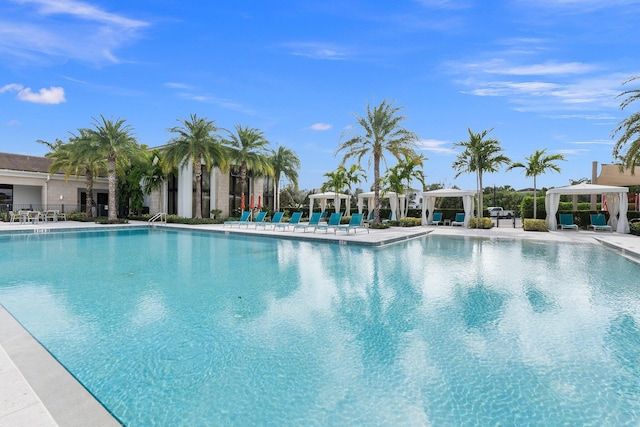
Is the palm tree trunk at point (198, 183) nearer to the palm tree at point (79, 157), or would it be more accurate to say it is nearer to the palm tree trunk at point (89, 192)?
the palm tree at point (79, 157)

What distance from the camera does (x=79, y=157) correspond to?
2302 cm

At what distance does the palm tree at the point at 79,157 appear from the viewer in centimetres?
2288

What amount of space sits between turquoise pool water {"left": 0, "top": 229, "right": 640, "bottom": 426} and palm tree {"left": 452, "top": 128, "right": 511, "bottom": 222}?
48.8 ft

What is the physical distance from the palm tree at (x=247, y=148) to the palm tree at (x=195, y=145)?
1772 mm

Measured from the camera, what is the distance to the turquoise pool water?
2.84 meters

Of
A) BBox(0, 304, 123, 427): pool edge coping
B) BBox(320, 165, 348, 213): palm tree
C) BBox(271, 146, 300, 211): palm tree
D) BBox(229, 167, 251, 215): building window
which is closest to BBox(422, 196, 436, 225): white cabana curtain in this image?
BBox(320, 165, 348, 213): palm tree

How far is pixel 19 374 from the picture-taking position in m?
2.99

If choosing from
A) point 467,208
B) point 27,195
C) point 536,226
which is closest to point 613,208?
point 536,226

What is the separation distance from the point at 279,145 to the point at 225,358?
88.4ft

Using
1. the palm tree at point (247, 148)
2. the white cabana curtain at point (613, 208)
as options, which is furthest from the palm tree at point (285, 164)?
the white cabana curtain at point (613, 208)

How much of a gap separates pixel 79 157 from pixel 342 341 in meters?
24.9

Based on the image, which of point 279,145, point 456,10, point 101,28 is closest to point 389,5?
point 456,10

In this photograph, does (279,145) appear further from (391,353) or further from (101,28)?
(391,353)

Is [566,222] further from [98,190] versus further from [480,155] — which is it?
[98,190]
